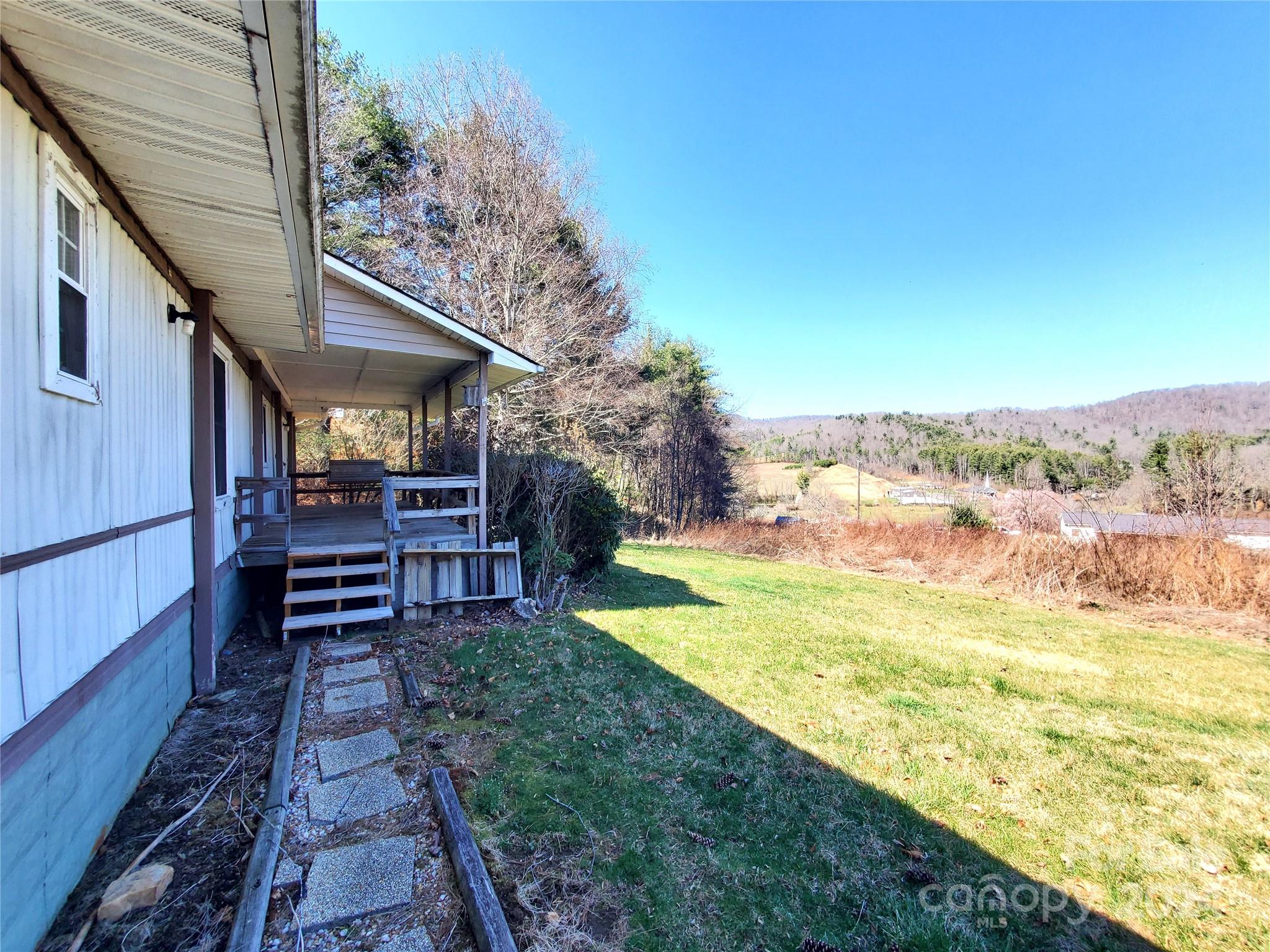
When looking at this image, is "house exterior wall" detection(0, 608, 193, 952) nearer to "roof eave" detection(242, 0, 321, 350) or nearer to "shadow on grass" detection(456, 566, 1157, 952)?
"shadow on grass" detection(456, 566, 1157, 952)

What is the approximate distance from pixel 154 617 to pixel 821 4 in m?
16.0

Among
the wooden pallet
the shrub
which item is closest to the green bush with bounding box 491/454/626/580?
the shrub

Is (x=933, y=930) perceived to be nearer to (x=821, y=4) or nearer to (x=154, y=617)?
(x=154, y=617)

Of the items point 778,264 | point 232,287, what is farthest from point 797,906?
point 778,264

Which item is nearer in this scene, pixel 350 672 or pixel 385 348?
pixel 350 672

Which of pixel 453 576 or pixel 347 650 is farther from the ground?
pixel 453 576

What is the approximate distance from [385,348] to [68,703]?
4.96 meters

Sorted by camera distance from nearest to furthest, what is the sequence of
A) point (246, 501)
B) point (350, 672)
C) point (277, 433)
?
1. point (350, 672)
2. point (246, 501)
3. point (277, 433)

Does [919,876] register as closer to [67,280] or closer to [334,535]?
[67,280]

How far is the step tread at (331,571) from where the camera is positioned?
5453 millimetres

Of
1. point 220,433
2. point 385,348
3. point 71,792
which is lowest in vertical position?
point 71,792

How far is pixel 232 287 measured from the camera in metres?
4.09

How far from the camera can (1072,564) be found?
9891 millimetres

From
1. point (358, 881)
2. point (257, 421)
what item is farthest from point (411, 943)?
point (257, 421)
